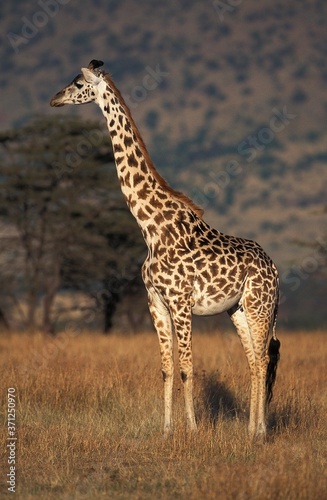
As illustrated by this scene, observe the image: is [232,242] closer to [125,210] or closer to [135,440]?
[135,440]

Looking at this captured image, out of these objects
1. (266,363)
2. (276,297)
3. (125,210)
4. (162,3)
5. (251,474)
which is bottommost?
(251,474)

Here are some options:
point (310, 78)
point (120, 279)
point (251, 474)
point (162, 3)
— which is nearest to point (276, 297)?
point (251, 474)

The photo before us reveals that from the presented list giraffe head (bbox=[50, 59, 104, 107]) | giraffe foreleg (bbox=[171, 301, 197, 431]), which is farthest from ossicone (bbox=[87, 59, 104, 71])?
giraffe foreleg (bbox=[171, 301, 197, 431])

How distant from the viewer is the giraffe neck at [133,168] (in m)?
9.21

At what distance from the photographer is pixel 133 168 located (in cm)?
929

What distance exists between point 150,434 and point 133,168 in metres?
2.53

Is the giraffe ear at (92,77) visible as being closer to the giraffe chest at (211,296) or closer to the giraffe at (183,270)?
the giraffe at (183,270)

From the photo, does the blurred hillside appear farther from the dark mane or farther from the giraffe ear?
the giraffe ear

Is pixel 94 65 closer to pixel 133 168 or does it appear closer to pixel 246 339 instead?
pixel 133 168

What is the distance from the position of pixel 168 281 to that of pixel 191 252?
37cm

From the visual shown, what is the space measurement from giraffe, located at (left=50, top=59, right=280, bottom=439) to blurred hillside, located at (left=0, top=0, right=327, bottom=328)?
205 feet

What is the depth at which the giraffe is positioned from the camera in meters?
8.96

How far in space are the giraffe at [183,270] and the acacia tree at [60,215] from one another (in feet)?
52.4

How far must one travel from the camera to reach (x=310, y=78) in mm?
140750
